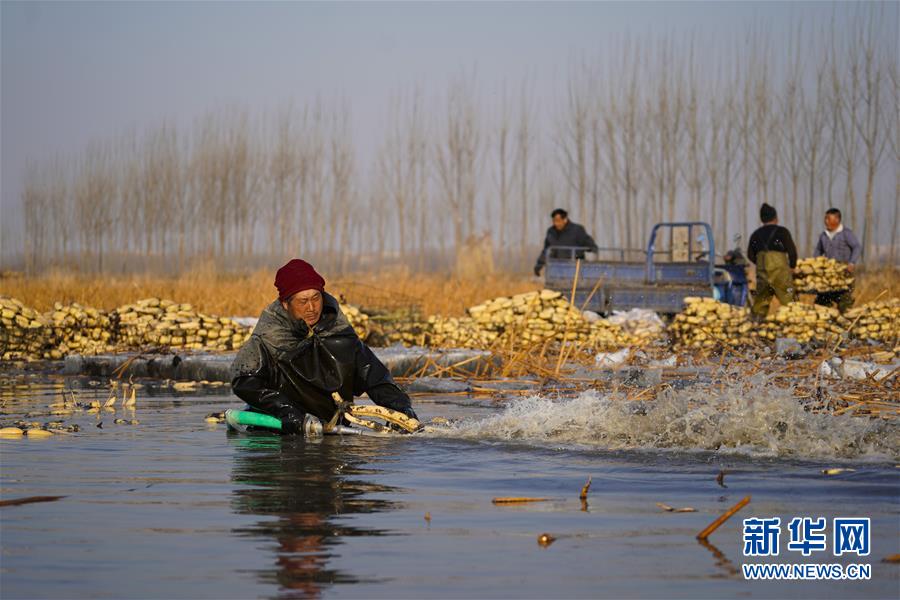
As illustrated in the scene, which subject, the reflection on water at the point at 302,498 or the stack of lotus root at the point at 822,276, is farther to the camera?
the stack of lotus root at the point at 822,276

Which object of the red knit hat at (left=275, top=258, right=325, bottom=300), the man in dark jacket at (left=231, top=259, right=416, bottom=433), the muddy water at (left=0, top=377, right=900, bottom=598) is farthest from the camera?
the man in dark jacket at (left=231, top=259, right=416, bottom=433)

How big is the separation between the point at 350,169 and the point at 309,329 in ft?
128

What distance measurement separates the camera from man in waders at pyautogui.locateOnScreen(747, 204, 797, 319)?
17953 mm

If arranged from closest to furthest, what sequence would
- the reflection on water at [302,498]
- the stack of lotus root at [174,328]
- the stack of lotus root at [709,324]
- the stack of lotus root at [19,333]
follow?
the reflection on water at [302,498] → the stack of lotus root at [709,324] → the stack of lotus root at [174,328] → the stack of lotus root at [19,333]

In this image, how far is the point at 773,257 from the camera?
59.0ft

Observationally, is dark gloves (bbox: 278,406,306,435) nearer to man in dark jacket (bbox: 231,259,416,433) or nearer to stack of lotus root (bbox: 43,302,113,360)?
man in dark jacket (bbox: 231,259,416,433)

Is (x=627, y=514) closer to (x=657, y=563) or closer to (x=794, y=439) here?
(x=657, y=563)

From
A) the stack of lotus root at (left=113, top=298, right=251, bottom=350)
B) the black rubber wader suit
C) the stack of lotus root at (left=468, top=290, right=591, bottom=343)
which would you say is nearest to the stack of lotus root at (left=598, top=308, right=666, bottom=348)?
the stack of lotus root at (left=468, top=290, right=591, bottom=343)

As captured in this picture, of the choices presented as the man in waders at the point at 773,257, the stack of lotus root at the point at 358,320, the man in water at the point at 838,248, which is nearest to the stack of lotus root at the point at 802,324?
the man in waders at the point at 773,257

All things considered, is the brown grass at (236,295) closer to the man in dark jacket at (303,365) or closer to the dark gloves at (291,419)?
the man in dark jacket at (303,365)

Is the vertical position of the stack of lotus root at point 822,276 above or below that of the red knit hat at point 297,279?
below

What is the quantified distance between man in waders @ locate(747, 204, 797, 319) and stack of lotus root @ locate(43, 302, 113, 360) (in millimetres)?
8942

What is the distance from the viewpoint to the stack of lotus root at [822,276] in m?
18.3

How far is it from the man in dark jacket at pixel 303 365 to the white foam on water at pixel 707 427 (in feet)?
2.16
